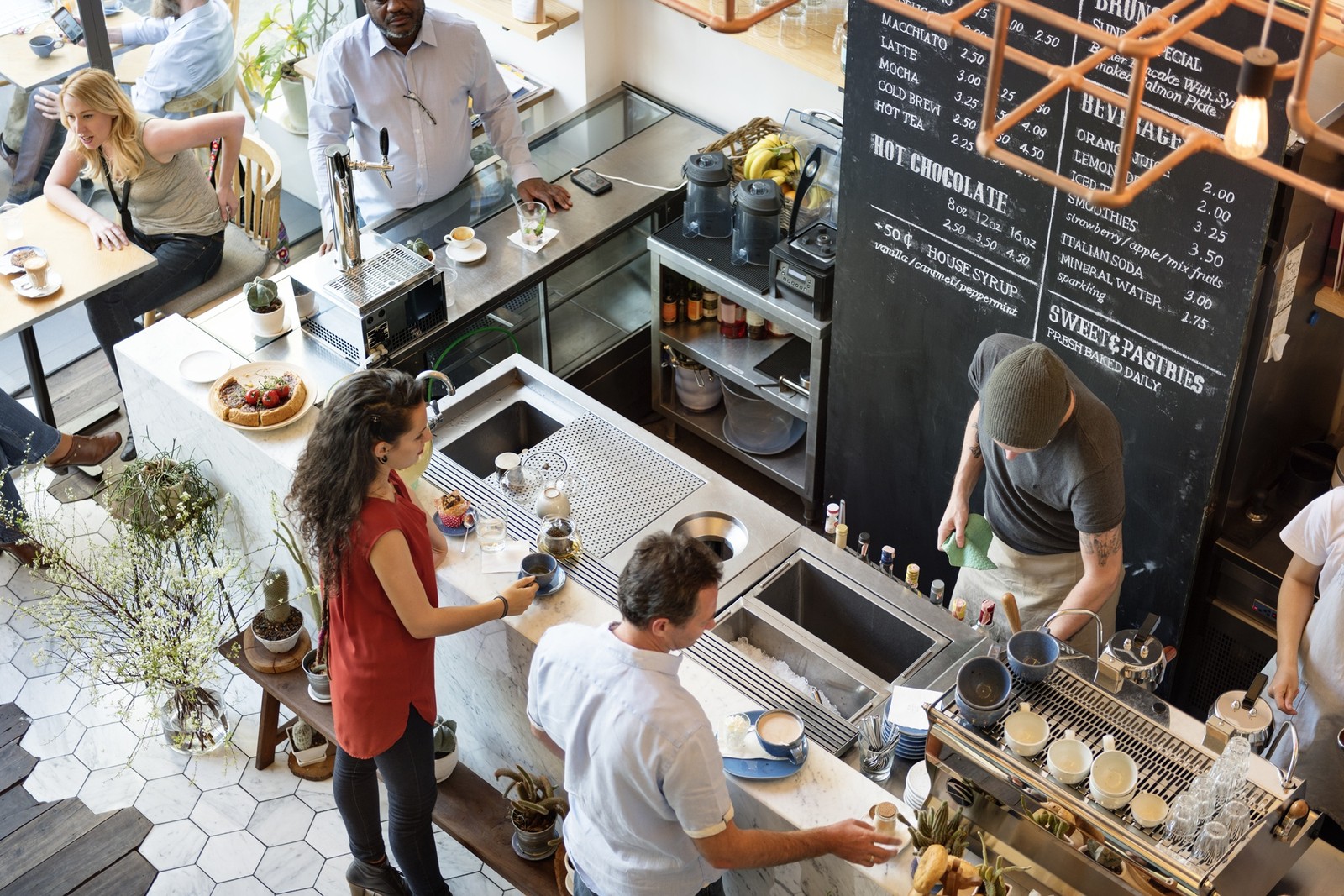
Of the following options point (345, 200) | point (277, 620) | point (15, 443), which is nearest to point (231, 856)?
point (277, 620)

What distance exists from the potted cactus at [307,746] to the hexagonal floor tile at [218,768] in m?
0.20

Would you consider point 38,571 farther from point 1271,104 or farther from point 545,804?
point 1271,104

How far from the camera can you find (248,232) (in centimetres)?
571

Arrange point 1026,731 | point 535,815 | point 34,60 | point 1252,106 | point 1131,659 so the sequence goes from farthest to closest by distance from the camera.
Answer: point 34,60 → point 535,815 → point 1131,659 → point 1026,731 → point 1252,106

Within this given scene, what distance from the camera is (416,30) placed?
15.8 ft

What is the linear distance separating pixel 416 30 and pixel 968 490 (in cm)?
250

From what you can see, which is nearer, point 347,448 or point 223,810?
point 347,448

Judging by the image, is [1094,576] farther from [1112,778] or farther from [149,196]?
[149,196]

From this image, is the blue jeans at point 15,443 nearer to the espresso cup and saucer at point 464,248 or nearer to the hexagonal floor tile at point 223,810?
the hexagonal floor tile at point 223,810

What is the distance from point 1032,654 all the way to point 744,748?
0.66 metres

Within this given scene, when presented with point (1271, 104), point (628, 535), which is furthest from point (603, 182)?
point (1271, 104)

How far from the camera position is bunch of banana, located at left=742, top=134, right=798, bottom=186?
4984 mm

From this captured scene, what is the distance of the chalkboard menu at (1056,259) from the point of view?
3484 mm

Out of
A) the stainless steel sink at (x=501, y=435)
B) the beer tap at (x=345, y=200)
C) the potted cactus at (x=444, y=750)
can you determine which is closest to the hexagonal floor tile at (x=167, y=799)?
the potted cactus at (x=444, y=750)
